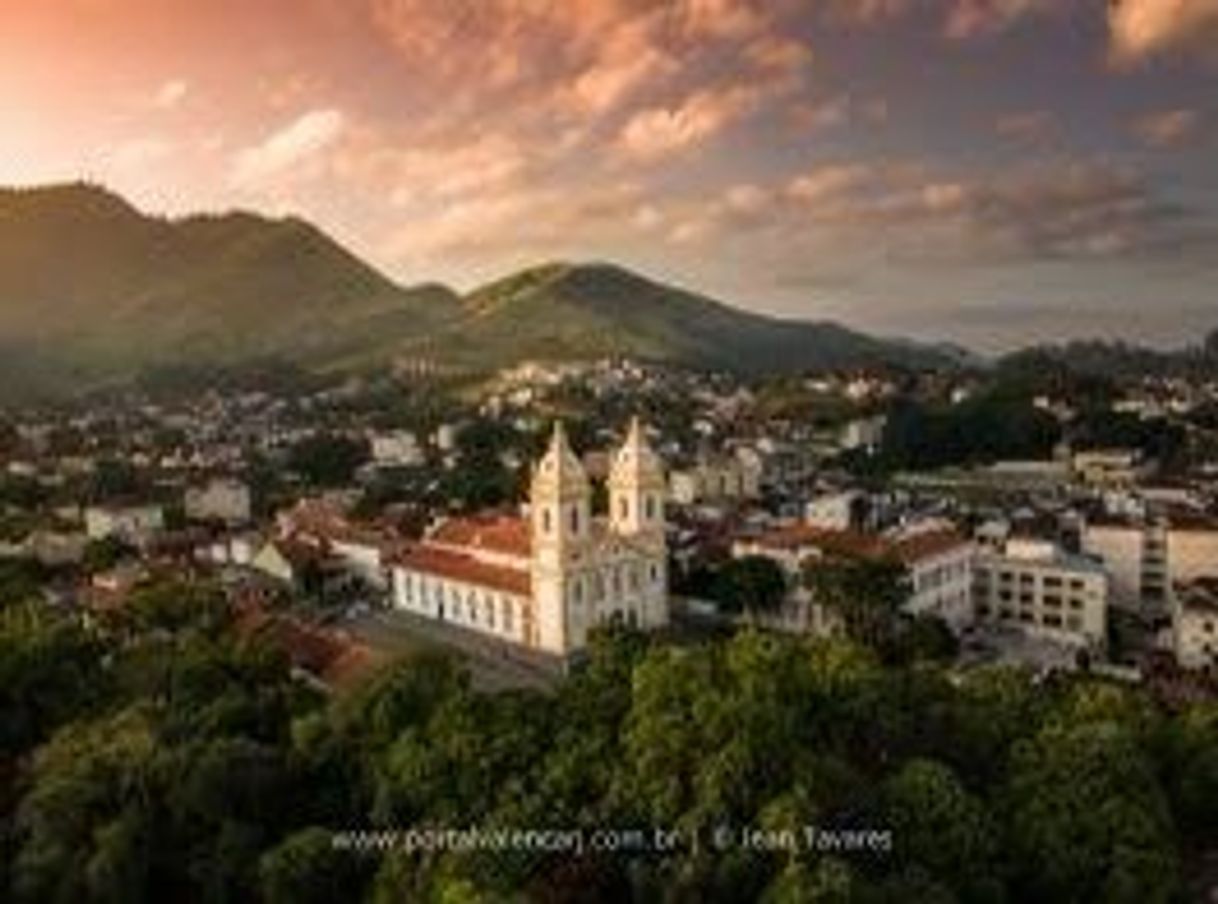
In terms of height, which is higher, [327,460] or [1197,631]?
[327,460]

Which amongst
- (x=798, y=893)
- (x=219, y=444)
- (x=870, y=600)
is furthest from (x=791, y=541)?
(x=219, y=444)

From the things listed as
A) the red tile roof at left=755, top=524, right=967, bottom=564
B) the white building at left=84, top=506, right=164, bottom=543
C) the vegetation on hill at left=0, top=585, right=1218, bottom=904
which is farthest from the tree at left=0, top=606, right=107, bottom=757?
the white building at left=84, top=506, right=164, bottom=543

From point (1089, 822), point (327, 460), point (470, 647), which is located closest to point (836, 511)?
point (470, 647)

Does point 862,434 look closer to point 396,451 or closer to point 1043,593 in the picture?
point 396,451

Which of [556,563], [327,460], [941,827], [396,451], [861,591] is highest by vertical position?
[556,563]

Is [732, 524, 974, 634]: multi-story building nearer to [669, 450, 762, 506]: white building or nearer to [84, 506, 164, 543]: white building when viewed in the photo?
[669, 450, 762, 506]: white building
